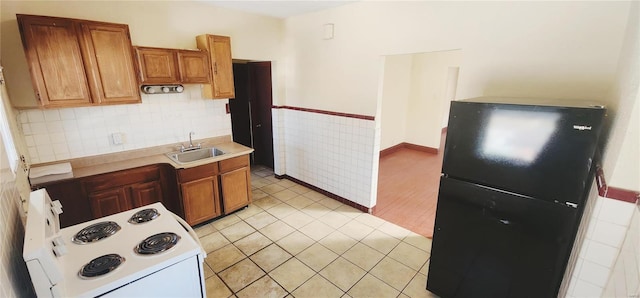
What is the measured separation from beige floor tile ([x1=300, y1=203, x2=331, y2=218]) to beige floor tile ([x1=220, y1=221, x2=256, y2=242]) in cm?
76

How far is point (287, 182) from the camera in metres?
4.57

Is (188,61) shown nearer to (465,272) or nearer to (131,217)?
(131,217)

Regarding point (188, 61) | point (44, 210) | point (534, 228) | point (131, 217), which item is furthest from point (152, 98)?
point (534, 228)

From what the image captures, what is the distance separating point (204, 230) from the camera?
124 inches

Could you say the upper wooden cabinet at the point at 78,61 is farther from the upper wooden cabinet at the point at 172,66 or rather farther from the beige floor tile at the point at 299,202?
the beige floor tile at the point at 299,202

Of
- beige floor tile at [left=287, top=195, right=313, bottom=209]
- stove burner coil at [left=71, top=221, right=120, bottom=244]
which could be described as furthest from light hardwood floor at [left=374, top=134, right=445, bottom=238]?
stove burner coil at [left=71, top=221, right=120, bottom=244]

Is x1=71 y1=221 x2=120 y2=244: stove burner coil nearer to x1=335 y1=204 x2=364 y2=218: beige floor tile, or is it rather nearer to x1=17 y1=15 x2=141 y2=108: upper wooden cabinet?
x1=17 y1=15 x2=141 y2=108: upper wooden cabinet

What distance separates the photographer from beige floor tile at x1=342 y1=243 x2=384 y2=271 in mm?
2619

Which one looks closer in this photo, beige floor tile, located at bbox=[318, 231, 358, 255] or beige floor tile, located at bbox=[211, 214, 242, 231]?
beige floor tile, located at bbox=[318, 231, 358, 255]

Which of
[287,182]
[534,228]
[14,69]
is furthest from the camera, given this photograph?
[287,182]

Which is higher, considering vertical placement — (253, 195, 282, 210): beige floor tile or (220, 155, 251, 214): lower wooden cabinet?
(220, 155, 251, 214): lower wooden cabinet

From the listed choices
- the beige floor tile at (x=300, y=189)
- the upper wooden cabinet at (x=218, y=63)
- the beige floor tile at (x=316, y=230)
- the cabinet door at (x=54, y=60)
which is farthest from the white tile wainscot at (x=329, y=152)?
the cabinet door at (x=54, y=60)

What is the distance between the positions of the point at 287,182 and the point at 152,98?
230 centimetres

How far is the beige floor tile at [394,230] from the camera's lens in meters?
3.08
